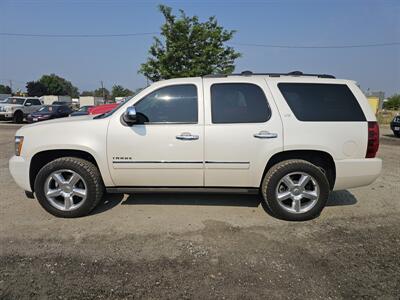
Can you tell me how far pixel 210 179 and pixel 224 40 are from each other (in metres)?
19.4

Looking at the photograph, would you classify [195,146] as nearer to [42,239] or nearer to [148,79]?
[42,239]

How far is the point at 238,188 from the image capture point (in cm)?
364

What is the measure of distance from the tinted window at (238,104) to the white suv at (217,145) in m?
0.01

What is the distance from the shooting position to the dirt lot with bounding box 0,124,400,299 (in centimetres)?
231

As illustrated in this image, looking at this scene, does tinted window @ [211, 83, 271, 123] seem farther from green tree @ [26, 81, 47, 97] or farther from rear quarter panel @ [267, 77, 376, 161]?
green tree @ [26, 81, 47, 97]

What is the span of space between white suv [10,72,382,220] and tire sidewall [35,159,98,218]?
1cm

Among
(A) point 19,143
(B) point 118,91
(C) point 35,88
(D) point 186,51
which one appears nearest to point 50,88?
(C) point 35,88

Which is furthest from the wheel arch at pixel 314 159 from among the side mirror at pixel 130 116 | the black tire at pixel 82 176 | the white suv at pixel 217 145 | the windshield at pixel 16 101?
the windshield at pixel 16 101

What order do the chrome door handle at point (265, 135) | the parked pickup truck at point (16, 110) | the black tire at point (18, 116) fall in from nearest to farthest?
the chrome door handle at point (265, 135) < the parked pickup truck at point (16, 110) < the black tire at point (18, 116)

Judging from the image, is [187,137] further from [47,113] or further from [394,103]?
[394,103]

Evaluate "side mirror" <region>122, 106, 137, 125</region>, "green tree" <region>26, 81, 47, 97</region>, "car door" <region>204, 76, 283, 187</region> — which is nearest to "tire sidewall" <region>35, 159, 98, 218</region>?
"side mirror" <region>122, 106, 137, 125</region>

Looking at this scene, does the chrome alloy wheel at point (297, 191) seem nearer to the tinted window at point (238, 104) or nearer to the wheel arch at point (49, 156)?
the tinted window at point (238, 104)

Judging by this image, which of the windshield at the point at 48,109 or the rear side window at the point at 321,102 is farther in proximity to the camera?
the windshield at the point at 48,109

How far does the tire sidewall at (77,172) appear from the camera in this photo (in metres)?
3.53
